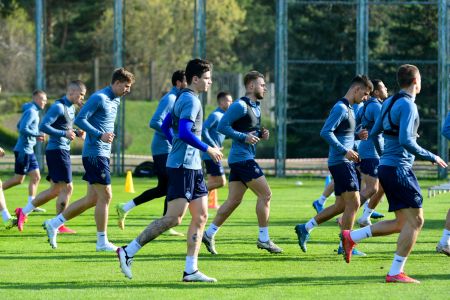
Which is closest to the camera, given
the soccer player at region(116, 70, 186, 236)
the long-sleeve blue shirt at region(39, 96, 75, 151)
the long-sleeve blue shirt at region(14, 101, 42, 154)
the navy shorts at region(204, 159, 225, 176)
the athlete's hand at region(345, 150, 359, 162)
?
the athlete's hand at region(345, 150, 359, 162)

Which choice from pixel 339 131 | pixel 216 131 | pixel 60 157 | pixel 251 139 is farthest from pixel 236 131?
pixel 216 131

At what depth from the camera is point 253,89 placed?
44.1 feet

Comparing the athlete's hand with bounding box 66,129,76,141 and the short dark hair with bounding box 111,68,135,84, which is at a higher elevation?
the short dark hair with bounding box 111,68,135,84

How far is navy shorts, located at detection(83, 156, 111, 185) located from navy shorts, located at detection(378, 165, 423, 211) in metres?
3.96

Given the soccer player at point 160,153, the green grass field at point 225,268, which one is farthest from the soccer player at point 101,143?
the soccer player at point 160,153

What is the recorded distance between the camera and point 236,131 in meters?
13.2

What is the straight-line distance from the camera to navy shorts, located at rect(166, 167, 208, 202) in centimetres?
1095

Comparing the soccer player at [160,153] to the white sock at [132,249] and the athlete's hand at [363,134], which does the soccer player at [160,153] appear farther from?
the white sock at [132,249]

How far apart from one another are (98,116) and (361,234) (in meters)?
3.73

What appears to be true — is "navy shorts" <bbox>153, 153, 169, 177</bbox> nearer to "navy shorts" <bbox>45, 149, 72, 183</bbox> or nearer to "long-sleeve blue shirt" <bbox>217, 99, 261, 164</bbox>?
"navy shorts" <bbox>45, 149, 72, 183</bbox>

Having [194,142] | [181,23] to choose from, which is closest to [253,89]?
[194,142]

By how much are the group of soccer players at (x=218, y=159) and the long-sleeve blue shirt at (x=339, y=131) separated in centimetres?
1

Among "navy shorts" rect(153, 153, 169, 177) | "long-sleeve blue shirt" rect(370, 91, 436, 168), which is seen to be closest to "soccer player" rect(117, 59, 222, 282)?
"long-sleeve blue shirt" rect(370, 91, 436, 168)

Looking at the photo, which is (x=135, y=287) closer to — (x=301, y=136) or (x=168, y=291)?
(x=168, y=291)
